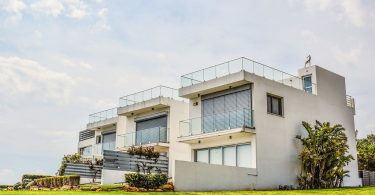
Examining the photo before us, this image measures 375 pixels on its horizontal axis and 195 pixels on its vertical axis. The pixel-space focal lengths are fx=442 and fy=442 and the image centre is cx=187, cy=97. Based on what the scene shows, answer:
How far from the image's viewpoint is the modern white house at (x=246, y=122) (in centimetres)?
2255

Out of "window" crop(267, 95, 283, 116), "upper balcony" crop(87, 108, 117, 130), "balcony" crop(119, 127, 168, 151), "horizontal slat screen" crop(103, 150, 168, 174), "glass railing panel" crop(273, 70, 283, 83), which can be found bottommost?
"horizontal slat screen" crop(103, 150, 168, 174)

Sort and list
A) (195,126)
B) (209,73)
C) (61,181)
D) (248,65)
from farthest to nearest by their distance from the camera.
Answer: (195,126), (209,73), (248,65), (61,181)

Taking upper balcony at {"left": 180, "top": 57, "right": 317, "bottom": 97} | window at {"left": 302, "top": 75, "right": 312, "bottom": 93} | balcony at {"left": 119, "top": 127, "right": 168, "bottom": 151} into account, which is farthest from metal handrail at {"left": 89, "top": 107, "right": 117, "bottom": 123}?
window at {"left": 302, "top": 75, "right": 312, "bottom": 93}

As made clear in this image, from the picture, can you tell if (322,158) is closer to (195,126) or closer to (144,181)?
(195,126)

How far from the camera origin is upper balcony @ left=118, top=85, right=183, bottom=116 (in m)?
32.2

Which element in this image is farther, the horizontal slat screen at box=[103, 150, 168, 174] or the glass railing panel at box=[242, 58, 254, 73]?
the horizontal slat screen at box=[103, 150, 168, 174]

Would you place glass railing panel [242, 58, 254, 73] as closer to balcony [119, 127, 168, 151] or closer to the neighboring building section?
the neighboring building section

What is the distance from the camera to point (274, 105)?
2564 centimetres

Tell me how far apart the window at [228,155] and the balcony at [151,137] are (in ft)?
17.0

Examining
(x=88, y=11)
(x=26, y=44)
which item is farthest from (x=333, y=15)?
(x=26, y=44)

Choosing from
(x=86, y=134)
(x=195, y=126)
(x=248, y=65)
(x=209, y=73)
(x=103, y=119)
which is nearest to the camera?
(x=248, y=65)

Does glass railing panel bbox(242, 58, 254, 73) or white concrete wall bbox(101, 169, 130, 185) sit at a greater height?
glass railing panel bbox(242, 58, 254, 73)

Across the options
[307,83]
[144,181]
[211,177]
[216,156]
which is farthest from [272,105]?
[144,181]

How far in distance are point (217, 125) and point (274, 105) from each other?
3552mm
